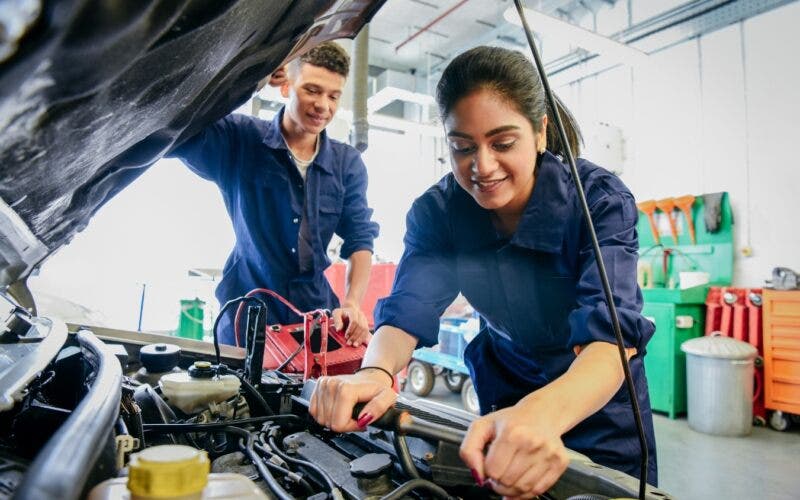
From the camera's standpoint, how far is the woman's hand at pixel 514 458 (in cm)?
65

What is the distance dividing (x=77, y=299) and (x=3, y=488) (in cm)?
559

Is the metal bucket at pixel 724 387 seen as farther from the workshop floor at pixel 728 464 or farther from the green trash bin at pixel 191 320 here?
the green trash bin at pixel 191 320

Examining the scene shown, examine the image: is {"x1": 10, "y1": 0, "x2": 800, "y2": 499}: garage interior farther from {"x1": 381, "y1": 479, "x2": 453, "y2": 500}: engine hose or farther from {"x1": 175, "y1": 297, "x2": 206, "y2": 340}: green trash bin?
{"x1": 381, "y1": 479, "x2": 453, "y2": 500}: engine hose

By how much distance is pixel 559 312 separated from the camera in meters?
1.13

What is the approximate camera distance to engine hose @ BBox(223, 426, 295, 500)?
2.06 feet

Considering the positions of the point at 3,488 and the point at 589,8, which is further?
the point at 589,8

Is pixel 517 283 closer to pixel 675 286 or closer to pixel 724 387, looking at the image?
pixel 724 387

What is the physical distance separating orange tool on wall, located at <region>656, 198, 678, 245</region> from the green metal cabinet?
74 cm

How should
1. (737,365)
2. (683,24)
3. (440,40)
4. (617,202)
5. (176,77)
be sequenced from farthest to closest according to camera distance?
1. (440,40)
2. (683,24)
3. (737,365)
4. (617,202)
5. (176,77)

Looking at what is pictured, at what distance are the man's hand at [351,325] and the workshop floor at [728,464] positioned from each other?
199 centimetres

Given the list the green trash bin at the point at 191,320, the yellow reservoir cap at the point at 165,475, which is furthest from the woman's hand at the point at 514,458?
the green trash bin at the point at 191,320

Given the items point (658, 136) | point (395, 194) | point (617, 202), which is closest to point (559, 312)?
point (617, 202)

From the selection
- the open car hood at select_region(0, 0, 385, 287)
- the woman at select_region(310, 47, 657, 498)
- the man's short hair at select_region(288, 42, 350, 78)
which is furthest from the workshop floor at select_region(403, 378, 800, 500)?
the open car hood at select_region(0, 0, 385, 287)

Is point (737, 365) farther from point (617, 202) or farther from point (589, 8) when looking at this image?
point (589, 8)
